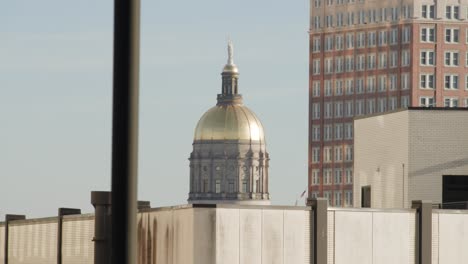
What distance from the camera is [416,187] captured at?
68.4 meters

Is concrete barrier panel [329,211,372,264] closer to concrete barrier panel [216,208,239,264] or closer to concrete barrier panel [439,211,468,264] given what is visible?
concrete barrier panel [439,211,468,264]

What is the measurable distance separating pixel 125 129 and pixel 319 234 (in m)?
36.3

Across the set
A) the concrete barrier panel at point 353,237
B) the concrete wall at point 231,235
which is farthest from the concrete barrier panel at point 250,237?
the concrete barrier panel at point 353,237

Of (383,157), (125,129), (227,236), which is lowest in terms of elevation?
(227,236)

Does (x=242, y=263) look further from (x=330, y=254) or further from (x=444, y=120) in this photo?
(x=444, y=120)

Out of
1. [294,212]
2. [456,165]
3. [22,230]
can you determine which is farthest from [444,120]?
[294,212]

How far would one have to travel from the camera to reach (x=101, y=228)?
5025 centimetres

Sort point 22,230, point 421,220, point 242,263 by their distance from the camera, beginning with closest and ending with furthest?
point 242,263, point 421,220, point 22,230

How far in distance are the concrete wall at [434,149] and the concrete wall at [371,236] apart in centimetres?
1874

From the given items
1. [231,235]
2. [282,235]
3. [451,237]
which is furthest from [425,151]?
[231,235]

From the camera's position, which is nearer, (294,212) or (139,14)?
(139,14)

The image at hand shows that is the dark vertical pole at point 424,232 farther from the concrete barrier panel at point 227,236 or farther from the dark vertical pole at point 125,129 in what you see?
the dark vertical pole at point 125,129

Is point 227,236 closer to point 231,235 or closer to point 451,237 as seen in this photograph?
point 231,235

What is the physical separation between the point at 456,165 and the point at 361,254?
68.9 feet
